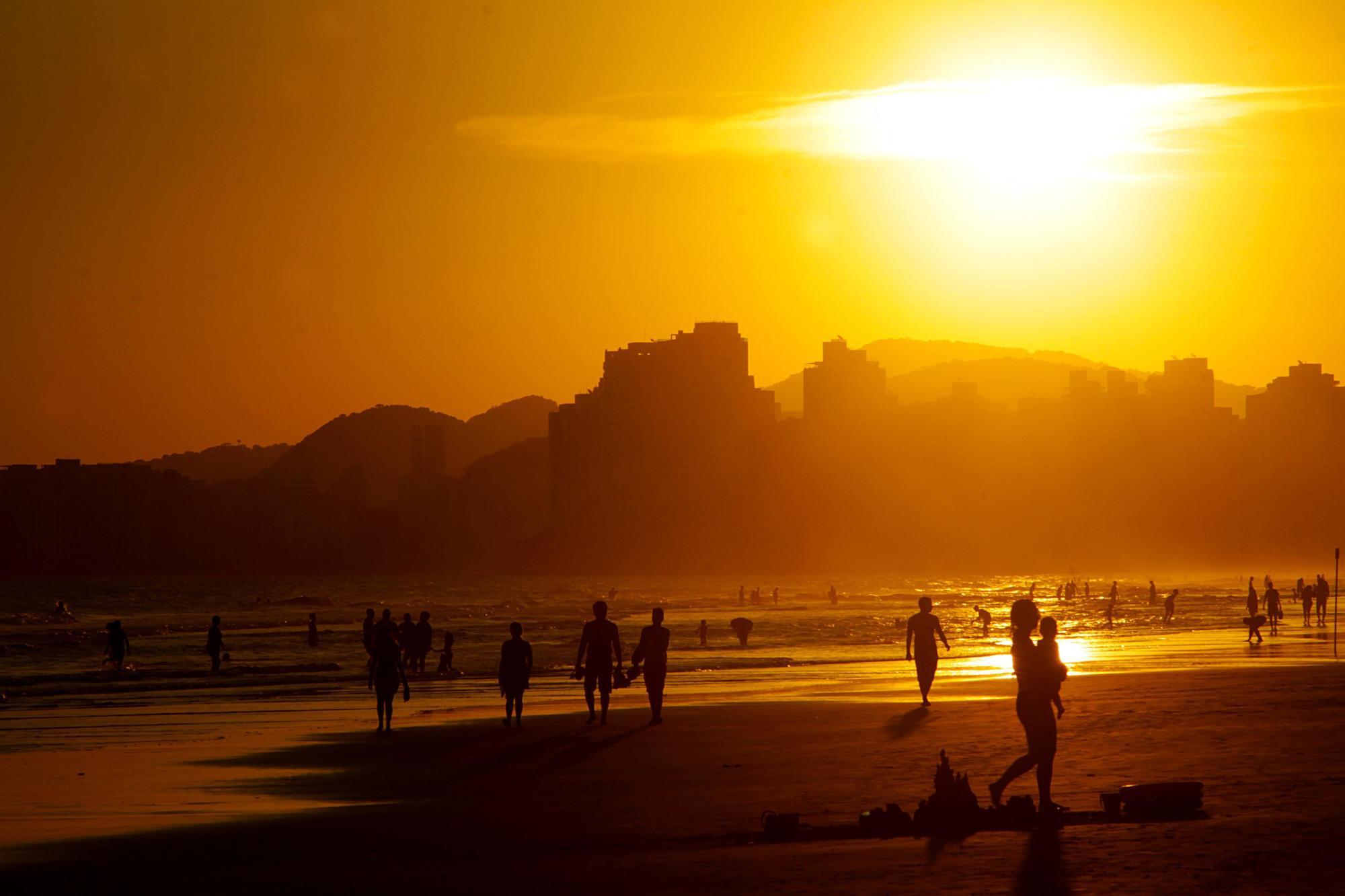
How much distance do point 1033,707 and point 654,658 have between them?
34.1 feet

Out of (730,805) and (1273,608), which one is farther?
(1273,608)

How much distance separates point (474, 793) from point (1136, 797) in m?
7.26

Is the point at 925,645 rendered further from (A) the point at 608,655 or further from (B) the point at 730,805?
(B) the point at 730,805

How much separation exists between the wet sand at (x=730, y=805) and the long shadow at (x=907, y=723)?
0.09 meters

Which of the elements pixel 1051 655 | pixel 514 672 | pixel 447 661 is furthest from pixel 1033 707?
pixel 447 661

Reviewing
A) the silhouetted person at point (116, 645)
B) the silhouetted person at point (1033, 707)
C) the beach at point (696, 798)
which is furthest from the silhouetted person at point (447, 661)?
the silhouetted person at point (1033, 707)

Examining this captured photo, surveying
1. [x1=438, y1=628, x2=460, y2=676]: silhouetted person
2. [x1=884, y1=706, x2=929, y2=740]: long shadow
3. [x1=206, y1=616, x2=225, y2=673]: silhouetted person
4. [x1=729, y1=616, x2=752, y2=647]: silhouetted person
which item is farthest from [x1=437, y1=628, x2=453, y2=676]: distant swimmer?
[x1=884, y1=706, x2=929, y2=740]: long shadow

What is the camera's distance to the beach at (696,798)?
Answer: 11.2m

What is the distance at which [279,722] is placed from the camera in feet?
88.3

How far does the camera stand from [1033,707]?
13367 mm

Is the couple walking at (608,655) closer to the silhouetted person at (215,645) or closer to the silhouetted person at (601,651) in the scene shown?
the silhouetted person at (601,651)

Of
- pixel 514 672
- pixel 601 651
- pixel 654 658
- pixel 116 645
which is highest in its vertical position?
pixel 601 651

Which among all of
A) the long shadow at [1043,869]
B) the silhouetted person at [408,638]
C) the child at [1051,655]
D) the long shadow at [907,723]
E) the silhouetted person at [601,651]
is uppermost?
the child at [1051,655]

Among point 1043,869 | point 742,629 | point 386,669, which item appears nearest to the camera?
point 1043,869
